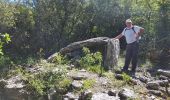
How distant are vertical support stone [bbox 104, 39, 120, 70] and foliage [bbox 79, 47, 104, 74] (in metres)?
0.27

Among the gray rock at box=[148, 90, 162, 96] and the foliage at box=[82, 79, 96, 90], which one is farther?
the foliage at box=[82, 79, 96, 90]

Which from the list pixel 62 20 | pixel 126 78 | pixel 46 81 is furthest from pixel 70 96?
pixel 62 20

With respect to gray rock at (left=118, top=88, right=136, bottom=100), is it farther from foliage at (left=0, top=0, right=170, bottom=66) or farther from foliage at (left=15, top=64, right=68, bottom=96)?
foliage at (left=0, top=0, right=170, bottom=66)

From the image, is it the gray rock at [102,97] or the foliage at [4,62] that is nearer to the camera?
the gray rock at [102,97]

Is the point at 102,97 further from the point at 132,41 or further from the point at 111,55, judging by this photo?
the point at 111,55

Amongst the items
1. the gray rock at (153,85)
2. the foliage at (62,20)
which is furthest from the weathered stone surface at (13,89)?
the foliage at (62,20)

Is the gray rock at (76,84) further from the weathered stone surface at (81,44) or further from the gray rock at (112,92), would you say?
the weathered stone surface at (81,44)

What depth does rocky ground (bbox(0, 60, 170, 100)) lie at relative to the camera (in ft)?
39.4

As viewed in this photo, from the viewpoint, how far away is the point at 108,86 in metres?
12.9

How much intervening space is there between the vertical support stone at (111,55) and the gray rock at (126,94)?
2.69m

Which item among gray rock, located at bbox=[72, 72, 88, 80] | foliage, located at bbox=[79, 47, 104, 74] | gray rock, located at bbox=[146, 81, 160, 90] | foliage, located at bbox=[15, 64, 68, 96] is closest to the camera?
gray rock, located at bbox=[146, 81, 160, 90]

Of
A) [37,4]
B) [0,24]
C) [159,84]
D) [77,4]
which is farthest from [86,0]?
[159,84]

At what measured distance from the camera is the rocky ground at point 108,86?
1200 cm

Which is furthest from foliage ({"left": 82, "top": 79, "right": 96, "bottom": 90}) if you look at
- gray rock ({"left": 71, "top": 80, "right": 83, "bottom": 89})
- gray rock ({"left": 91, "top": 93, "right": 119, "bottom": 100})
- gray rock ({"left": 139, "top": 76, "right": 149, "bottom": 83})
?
gray rock ({"left": 139, "top": 76, "right": 149, "bottom": 83})
